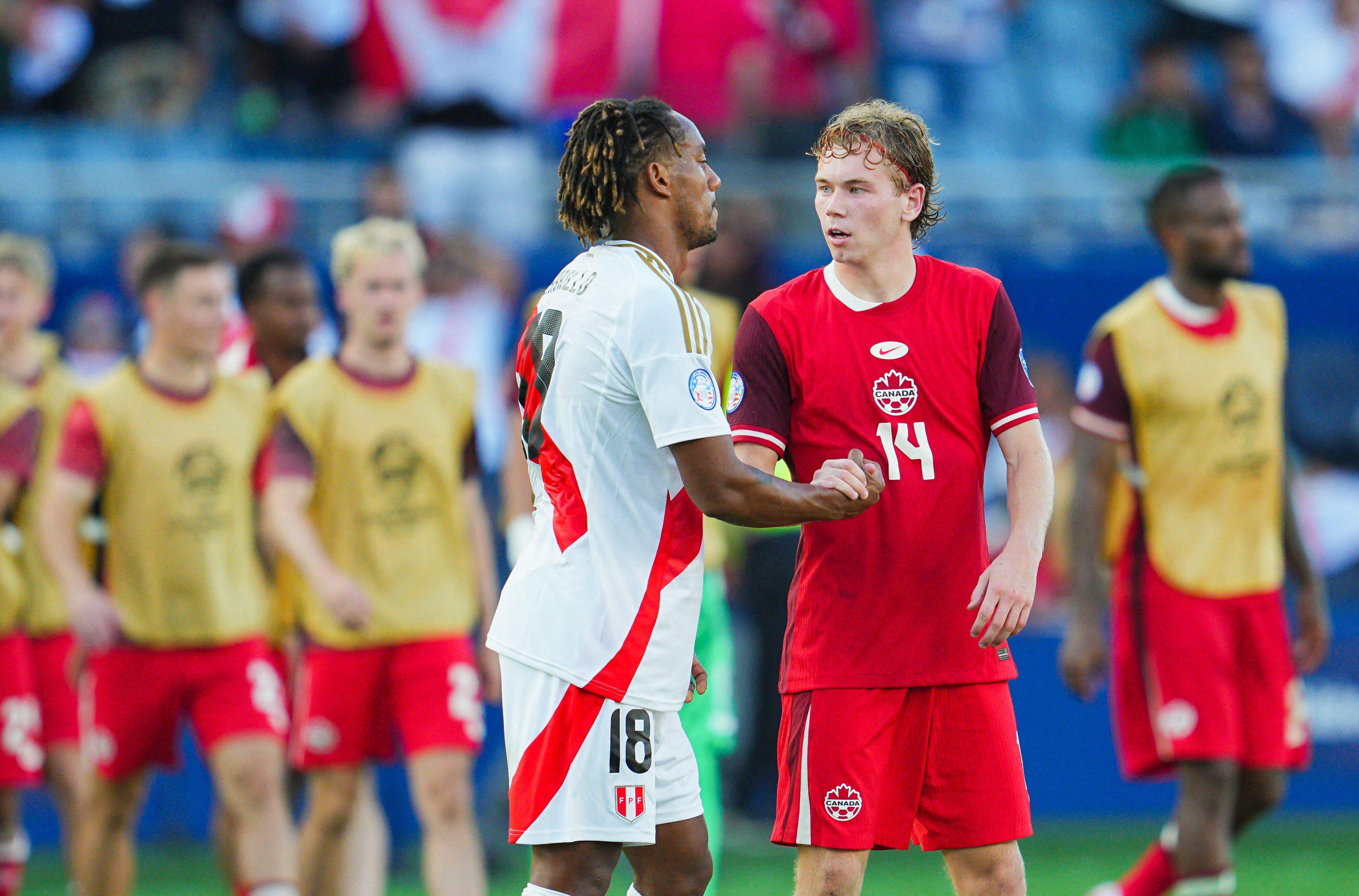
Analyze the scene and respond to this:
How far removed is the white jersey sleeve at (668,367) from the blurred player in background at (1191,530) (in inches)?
108

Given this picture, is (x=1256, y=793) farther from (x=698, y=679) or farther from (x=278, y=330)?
(x=278, y=330)

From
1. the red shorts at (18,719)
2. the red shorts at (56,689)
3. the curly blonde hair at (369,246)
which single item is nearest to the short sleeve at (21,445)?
the red shorts at (18,719)

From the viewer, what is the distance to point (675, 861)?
14.6 ft

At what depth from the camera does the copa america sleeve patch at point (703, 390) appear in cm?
411

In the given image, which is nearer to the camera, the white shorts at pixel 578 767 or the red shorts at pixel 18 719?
the white shorts at pixel 578 767

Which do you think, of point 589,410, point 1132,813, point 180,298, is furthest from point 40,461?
point 1132,813

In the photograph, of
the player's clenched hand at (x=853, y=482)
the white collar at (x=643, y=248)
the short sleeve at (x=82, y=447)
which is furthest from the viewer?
the short sleeve at (x=82, y=447)

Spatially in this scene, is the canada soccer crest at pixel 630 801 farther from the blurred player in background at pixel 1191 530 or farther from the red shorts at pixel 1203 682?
the red shorts at pixel 1203 682

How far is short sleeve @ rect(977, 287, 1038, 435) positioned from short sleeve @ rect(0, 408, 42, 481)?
4.48 metres

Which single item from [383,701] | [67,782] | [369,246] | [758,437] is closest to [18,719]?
[67,782]

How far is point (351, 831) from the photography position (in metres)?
6.71

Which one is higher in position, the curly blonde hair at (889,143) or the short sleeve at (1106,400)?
the curly blonde hair at (889,143)

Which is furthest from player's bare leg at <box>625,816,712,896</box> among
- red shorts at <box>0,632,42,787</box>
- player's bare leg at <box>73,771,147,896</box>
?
red shorts at <box>0,632,42,787</box>

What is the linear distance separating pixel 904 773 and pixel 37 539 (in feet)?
16.8
